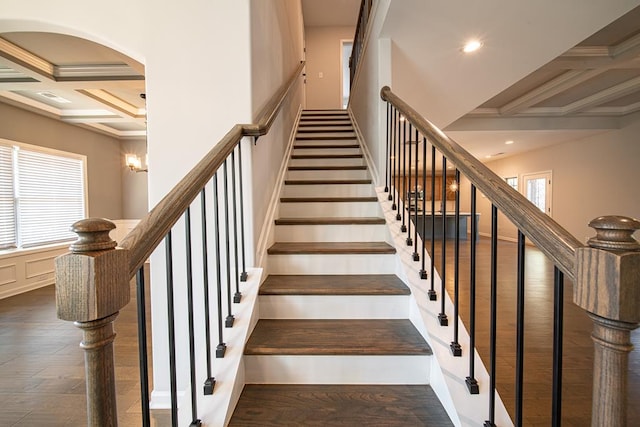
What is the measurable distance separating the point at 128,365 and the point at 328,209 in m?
2.10

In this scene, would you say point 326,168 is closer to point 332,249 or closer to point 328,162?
point 328,162

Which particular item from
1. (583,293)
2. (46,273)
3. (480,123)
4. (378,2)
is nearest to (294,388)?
(583,293)

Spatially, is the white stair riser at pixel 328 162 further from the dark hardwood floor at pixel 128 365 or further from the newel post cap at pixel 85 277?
the newel post cap at pixel 85 277

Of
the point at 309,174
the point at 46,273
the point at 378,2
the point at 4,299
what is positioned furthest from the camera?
the point at 46,273

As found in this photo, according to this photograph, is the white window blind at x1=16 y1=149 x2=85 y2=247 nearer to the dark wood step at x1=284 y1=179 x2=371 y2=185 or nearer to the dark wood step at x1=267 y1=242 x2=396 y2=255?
the dark wood step at x1=284 y1=179 x2=371 y2=185

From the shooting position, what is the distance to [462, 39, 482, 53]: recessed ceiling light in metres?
2.52

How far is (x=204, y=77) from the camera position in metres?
1.70

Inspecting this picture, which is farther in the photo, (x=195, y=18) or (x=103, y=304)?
(x=195, y=18)

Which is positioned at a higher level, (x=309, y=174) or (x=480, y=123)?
(x=480, y=123)

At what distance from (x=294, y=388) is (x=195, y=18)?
2.06 m

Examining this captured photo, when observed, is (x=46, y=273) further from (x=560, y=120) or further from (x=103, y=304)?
(x=560, y=120)

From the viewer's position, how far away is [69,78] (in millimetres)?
3297

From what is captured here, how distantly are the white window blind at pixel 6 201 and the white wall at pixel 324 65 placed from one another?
607cm

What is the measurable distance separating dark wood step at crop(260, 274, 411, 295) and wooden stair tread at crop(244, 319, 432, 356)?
0.52ft
